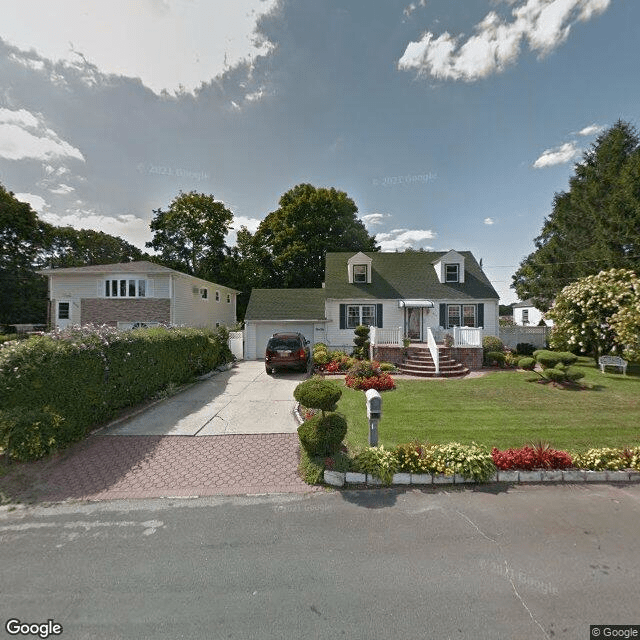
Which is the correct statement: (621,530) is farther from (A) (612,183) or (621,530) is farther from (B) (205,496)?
(A) (612,183)

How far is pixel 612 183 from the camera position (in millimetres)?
19531

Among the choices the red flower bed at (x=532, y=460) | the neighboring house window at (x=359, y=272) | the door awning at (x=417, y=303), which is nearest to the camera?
the red flower bed at (x=532, y=460)

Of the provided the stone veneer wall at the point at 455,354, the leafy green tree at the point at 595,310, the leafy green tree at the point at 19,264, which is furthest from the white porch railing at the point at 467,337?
the leafy green tree at the point at 19,264

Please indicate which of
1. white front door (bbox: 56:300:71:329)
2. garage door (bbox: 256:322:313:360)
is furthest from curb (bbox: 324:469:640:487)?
white front door (bbox: 56:300:71:329)

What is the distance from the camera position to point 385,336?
1505cm

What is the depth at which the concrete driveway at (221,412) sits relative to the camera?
718 centimetres

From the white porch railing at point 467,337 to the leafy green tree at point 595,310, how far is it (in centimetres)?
307

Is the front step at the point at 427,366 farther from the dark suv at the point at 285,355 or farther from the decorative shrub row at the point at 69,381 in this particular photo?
the decorative shrub row at the point at 69,381

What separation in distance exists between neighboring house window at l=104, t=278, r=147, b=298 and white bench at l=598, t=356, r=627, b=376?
24.5 m

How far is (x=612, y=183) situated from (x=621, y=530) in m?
24.7

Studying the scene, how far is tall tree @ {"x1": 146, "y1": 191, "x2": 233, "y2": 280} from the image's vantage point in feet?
116

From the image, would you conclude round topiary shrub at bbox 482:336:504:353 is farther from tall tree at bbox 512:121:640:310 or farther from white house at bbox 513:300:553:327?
white house at bbox 513:300:553:327

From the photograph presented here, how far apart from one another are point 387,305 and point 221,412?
Result: 12.3 metres

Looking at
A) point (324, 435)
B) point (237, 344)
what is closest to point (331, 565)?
point (324, 435)
